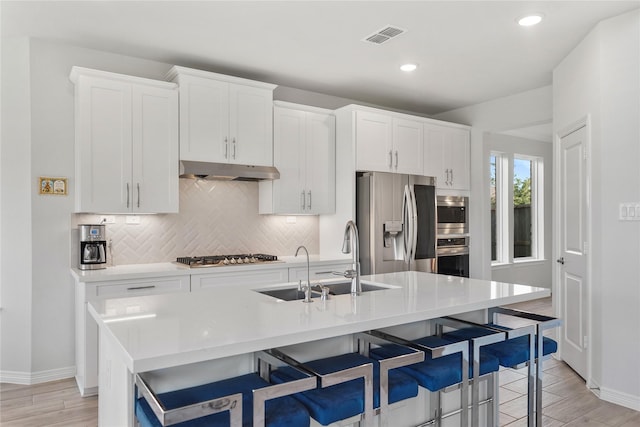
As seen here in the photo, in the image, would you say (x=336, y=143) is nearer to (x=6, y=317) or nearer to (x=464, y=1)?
(x=464, y=1)

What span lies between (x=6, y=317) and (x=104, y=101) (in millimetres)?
1941

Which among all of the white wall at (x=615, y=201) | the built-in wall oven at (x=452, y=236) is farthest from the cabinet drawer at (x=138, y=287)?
the white wall at (x=615, y=201)

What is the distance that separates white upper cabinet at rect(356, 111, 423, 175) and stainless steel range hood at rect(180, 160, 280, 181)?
1026mm

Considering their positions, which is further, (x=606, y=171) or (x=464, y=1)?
(x=606, y=171)

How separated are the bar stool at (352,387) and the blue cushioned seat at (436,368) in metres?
0.06

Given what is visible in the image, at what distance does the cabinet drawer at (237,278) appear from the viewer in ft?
12.1

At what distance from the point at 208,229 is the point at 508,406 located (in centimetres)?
299

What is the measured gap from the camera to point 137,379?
5.16ft

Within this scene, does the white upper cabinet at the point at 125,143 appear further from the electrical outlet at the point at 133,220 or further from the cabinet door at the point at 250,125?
the cabinet door at the point at 250,125

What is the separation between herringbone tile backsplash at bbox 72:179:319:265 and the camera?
3988mm

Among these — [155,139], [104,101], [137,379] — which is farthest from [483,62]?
[137,379]

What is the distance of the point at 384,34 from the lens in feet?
11.6

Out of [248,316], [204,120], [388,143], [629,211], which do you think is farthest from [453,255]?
[248,316]

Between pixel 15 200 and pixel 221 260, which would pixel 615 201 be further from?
pixel 15 200
